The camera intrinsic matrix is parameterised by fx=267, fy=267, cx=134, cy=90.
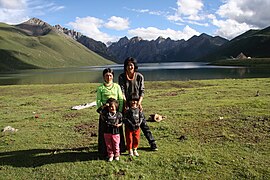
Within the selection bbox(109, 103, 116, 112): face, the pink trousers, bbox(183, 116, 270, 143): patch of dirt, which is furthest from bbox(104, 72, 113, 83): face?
bbox(183, 116, 270, 143): patch of dirt

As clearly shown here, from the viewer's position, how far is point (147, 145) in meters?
11.7

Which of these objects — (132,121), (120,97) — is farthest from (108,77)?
(132,121)

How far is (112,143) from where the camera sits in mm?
9773

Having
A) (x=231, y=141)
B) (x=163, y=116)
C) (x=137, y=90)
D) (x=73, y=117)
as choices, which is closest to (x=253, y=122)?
(x=231, y=141)

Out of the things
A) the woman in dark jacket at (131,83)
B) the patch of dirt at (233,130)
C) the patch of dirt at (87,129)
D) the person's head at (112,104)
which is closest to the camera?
the person's head at (112,104)

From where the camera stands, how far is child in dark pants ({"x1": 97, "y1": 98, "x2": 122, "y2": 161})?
949 cm

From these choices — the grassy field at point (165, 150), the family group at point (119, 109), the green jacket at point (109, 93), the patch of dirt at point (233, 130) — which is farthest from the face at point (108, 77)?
the patch of dirt at point (233, 130)

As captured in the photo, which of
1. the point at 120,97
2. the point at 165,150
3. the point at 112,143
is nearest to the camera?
the point at 120,97

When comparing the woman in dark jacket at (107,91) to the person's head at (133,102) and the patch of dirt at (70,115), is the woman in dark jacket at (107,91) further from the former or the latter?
the patch of dirt at (70,115)

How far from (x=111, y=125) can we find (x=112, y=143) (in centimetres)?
72

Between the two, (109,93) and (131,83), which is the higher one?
(131,83)

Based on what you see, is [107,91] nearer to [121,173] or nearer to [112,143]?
[112,143]

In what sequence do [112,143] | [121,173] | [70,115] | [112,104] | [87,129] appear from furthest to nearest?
1. [70,115]
2. [87,129]
3. [112,143]
4. [112,104]
5. [121,173]

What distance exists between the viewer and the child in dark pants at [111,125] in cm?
949
